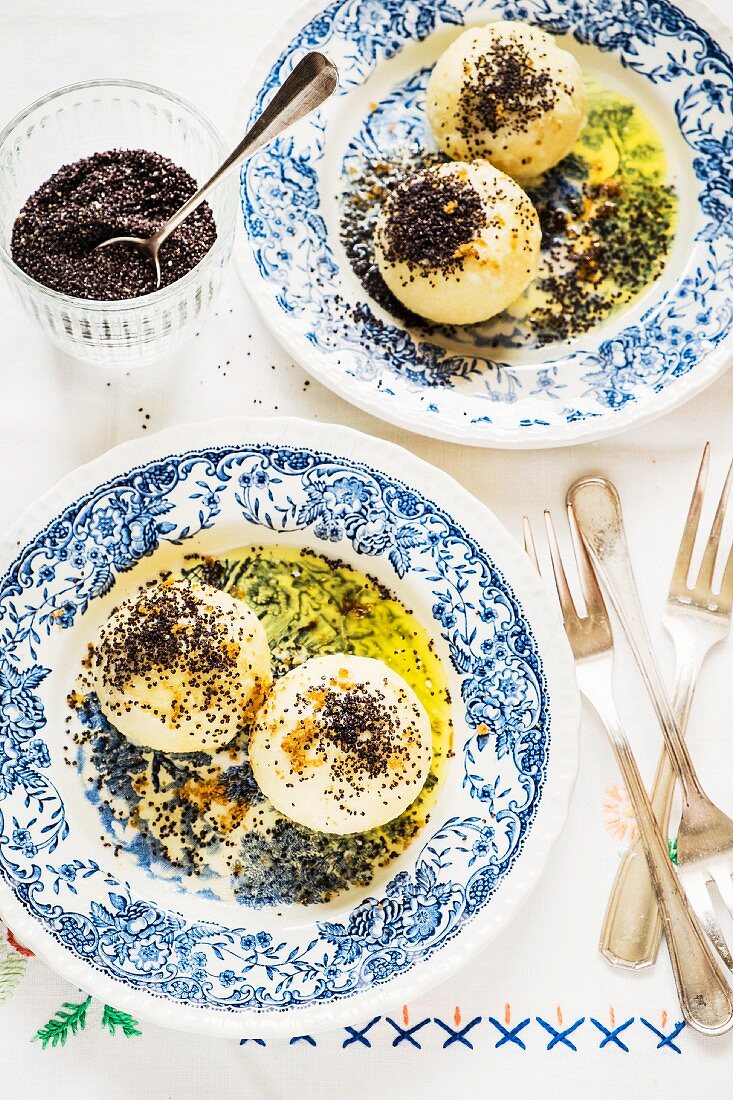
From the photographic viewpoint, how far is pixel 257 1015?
1848 millimetres

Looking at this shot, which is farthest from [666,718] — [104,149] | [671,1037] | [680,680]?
[104,149]

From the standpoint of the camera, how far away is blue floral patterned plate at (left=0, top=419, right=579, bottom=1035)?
1.87 m

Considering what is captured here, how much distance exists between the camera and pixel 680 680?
A: 205 centimetres

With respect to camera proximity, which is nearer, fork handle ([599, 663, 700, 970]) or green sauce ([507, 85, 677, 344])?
fork handle ([599, 663, 700, 970])

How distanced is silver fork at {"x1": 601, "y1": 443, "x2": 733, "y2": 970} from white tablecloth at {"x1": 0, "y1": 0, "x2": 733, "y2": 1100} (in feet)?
0.10

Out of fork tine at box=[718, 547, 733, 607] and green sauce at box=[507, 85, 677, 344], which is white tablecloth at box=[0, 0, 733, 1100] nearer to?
fork tine at box=[718, 547, 733, 607]

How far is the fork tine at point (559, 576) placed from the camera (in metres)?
2.03

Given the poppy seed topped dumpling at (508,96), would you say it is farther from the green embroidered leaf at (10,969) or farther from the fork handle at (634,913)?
the green embroidered leaf at (10,969)

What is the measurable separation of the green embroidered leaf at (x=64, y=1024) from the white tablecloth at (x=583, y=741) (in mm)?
14

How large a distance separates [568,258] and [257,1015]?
5.22ft

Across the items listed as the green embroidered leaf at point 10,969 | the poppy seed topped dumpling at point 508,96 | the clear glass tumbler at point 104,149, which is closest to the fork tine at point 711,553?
the poppy seed topped dumpling at point 508,96

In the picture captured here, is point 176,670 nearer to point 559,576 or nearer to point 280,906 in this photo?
point 280,906

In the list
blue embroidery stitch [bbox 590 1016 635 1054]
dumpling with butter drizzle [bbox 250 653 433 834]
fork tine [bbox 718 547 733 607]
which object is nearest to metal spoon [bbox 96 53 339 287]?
dumpling with butter drizzle [bbox 250 653 433 834]

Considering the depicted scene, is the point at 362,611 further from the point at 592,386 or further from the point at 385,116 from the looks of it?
the point at 385,116
